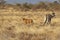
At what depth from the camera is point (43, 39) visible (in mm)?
12078

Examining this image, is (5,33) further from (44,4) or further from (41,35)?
(44,4)

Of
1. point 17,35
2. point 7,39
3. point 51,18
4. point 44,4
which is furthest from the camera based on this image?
point 44,4

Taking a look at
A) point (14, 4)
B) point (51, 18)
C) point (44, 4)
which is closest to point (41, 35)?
point (51, 18)

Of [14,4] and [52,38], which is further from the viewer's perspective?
[14,4]

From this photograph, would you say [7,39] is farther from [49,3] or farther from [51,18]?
[49,3]

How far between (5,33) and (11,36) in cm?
67

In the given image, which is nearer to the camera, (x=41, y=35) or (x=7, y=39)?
(x=7, y=39)

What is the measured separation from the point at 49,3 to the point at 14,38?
35.6 m

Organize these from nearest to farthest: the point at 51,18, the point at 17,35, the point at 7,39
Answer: the point at 7,39 < the point at 17,35 < the point at 51,18

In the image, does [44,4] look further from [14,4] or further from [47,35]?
[47,35]

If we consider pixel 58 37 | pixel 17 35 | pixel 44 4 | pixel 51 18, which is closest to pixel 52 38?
pixel 58 37

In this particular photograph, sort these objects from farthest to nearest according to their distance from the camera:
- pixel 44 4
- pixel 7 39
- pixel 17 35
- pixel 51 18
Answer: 1. pixel 44 4
2. pixel 51 18
3. pixel 17 35
4. pixel 7 39

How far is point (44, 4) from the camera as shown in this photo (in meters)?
45.8

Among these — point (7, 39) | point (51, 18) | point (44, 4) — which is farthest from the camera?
point (44, 4)
